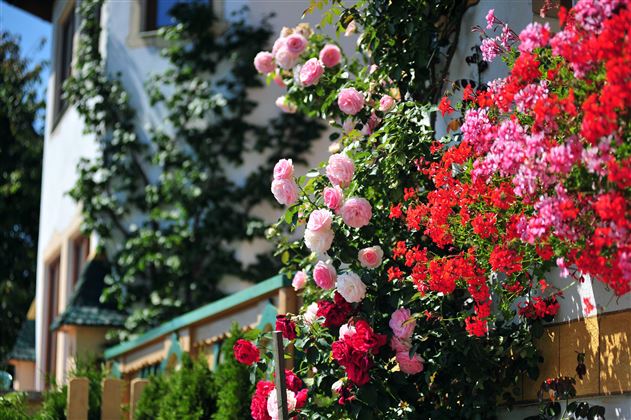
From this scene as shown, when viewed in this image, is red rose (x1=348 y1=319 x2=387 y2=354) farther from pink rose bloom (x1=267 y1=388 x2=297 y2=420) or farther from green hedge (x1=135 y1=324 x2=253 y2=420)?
green hedge (x1=135 y1=324 x2=253 y2=420)

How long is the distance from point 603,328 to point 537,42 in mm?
1162

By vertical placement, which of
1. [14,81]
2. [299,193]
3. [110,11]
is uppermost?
[14,81]

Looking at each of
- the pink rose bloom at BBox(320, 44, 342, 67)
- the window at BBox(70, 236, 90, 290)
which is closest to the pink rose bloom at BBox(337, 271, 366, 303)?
the pink rose bloom at BBox(320, 44, 342, 67)

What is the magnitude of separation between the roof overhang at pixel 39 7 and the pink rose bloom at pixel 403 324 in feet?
35.7

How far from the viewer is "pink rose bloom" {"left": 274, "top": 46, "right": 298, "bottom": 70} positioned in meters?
5.23

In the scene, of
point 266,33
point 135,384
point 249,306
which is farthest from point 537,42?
point 266,33

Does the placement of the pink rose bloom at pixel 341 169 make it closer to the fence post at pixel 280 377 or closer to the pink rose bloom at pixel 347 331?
the pink rose bloom at pixel 347 331

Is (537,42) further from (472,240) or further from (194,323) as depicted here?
(194,323)

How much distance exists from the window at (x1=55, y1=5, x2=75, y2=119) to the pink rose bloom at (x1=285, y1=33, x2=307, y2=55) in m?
7.82

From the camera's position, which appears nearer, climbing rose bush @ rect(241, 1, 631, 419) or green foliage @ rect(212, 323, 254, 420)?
climbing rose bush @ rect(241, 1, 631, 419)

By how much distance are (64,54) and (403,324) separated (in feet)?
32.5

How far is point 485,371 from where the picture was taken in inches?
157

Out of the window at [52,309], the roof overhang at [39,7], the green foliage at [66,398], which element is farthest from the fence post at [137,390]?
the roof overhang at [39,7]

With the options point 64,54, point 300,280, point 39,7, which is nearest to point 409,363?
point 300,280
